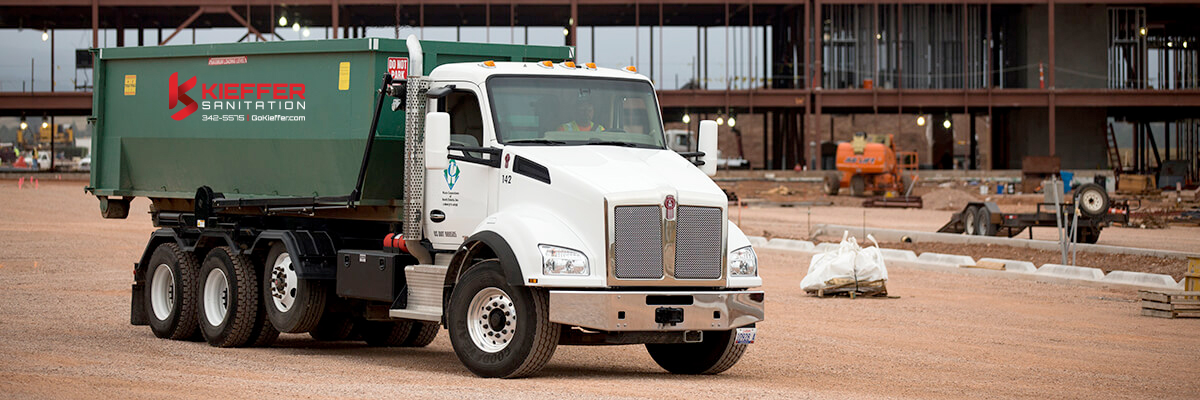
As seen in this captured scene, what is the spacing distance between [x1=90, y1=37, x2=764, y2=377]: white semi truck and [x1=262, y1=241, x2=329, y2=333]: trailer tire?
20 millimetres

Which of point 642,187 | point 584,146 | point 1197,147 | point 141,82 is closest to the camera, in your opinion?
point 642,187

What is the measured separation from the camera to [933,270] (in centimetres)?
2573

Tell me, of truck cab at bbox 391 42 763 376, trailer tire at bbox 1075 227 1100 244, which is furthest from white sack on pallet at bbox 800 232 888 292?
trailer tire at bbox 1075 227 1100 244

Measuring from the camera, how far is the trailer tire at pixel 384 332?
1485cm

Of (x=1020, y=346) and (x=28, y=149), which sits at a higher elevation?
(x=28, y=149)

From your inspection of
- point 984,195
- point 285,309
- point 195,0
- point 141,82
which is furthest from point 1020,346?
point 195,0

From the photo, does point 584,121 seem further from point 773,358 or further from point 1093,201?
point 1093,201

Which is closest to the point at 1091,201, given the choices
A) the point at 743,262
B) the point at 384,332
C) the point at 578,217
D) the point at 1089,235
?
the point at 1089,235

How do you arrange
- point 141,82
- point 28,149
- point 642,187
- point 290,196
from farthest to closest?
point 28,149 → point 141,82 → point 290,196 → point 642,187

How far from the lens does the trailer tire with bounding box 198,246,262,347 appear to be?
13656mm

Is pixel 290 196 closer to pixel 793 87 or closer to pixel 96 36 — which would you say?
pixel 96 36

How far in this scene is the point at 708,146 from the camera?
484 inches

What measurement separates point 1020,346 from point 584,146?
19.9 feet

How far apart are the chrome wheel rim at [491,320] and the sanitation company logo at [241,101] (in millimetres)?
3073
